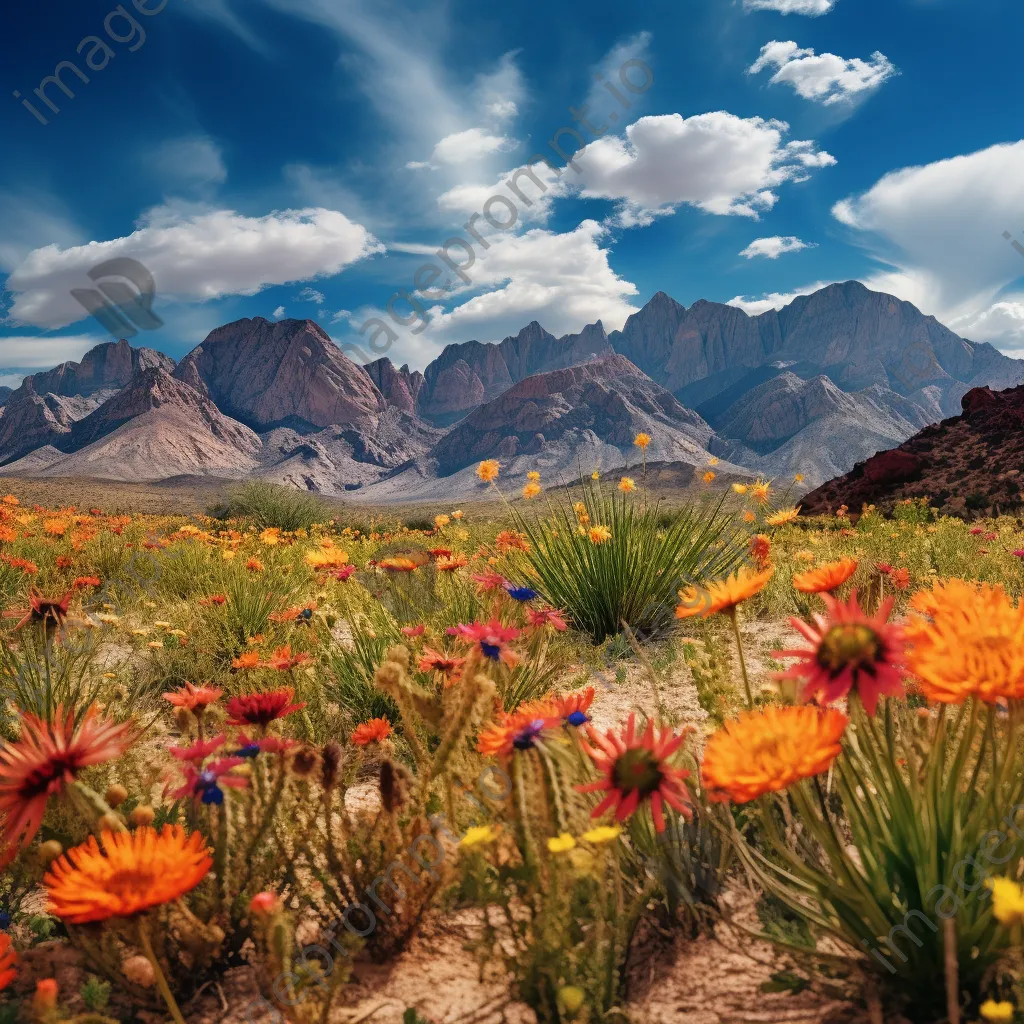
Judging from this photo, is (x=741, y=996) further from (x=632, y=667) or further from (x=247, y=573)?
(x=247, y=573)

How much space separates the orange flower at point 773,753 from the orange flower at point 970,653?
148 mm

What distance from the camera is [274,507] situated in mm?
16078

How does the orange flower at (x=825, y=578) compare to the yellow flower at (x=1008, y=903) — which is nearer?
the yellow flower at (x=1008, y=903)

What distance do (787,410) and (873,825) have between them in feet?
694

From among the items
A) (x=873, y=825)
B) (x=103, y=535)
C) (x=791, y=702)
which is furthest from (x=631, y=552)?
(x=103, y=535)

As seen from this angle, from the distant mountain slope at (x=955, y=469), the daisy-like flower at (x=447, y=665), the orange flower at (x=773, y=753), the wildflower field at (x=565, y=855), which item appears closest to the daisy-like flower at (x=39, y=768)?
the wildflower field at (x=565, y=855)

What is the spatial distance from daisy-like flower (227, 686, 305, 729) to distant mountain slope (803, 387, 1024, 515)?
→ 59.6 feet

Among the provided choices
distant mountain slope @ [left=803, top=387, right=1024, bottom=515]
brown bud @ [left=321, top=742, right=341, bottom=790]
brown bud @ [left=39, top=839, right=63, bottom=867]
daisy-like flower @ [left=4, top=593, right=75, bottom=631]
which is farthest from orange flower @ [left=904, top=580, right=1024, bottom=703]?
distant mountain slope @ [left=803, top=387, right=1024, bottom=515]

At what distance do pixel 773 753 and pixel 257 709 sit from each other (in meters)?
1.22

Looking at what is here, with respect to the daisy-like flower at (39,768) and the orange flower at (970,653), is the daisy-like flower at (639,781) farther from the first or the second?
the daisy-like flower at (39,768)

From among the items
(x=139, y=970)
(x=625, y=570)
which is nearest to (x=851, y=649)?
(x=139, y=970)

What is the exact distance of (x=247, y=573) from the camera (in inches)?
199

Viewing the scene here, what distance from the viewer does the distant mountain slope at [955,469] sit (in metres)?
17.4

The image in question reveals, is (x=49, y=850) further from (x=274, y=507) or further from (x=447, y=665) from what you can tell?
(x=274, y=507)
